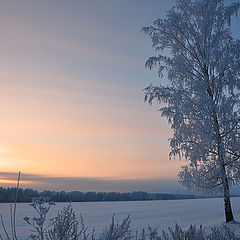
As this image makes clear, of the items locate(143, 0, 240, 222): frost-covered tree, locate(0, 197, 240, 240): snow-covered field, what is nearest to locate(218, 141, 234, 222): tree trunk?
locate(143, 0, 240, 222): frost-covered tree

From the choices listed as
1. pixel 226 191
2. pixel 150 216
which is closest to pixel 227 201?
pixel 226 191

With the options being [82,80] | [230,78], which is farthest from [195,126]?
[82,80]

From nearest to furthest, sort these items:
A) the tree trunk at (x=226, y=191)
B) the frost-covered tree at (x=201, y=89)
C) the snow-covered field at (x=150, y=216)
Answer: the tree trunk at (x=226, y=191)
the frost-covered tree at (x=201, y=89)
the snow-covered field at (x=150, y=216)

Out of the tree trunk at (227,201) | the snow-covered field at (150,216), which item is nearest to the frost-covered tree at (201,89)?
the tree trunk at (227,201)

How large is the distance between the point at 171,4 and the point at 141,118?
250 inches

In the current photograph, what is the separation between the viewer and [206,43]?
12.0 metres

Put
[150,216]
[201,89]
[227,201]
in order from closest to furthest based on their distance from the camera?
1. [227,201]
2. [201,89]
3. [150,216]

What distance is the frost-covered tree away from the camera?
34.4 ft

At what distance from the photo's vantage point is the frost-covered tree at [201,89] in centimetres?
1050

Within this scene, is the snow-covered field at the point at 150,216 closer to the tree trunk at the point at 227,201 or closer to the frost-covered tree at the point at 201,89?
the tree trunk at the point at 227,201

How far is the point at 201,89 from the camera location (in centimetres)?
1099

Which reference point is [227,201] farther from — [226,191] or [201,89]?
[201,89]

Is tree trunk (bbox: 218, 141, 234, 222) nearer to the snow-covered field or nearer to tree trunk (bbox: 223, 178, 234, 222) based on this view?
tree trunk (bbox: 223, 178, 234, 222)

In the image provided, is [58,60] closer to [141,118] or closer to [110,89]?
[110,89]
